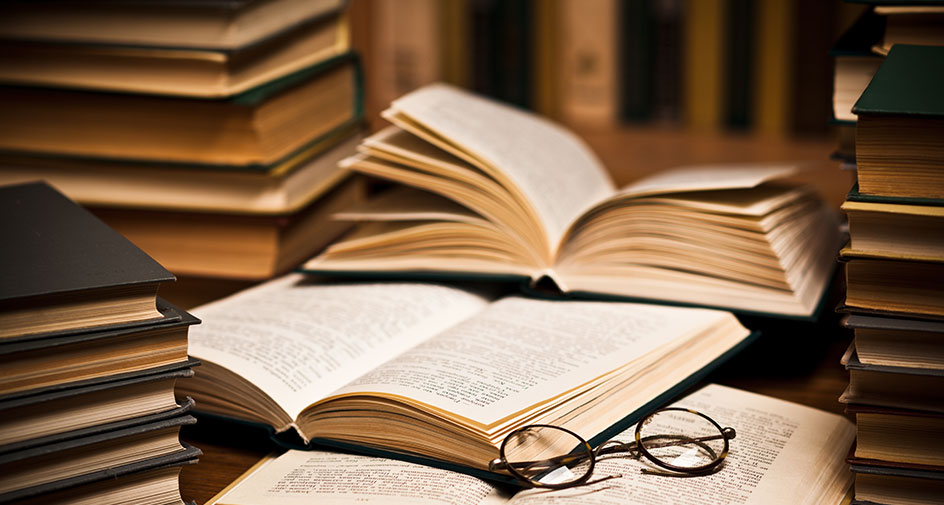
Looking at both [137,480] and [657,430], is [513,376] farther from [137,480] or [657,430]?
[137,480]

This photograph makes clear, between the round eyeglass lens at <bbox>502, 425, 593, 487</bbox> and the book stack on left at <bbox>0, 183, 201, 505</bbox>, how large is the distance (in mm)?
240

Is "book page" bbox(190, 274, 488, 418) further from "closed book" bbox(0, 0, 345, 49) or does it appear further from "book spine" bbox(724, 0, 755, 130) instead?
"book spine" bbox(724, 0, 755, 130)

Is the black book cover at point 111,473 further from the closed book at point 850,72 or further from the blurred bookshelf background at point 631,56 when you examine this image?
the blurred bookshelf background at point 631,56

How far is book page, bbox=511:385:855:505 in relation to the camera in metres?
0.75

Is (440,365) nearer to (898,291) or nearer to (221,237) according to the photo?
(898,291)

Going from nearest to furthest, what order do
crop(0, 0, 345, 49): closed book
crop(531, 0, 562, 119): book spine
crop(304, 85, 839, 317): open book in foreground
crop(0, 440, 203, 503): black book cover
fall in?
crop(0, 440, 203, 503): black book cover → crop(304, 85, 839, 317): open book in foreground → crop(0, 0, 345, 49): closed book → crop(531, 0, 562, 119): book spine

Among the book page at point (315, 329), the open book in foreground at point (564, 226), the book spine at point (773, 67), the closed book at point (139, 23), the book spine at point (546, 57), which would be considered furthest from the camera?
the book spine at point (546, 57)

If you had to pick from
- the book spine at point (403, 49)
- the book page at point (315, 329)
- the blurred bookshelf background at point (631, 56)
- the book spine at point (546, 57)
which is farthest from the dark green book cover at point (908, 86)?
the book spine at point (403, 49)

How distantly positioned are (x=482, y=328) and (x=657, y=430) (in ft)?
0.69

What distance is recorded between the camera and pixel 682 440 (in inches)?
32.8

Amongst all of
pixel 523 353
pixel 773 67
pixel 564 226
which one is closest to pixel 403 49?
pixel 773 67

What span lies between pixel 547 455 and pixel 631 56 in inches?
56.5

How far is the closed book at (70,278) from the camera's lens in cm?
71

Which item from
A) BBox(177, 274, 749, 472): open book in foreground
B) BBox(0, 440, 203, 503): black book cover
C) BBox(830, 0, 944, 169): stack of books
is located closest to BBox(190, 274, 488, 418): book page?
BBox(177, 274, 749, 472): open book in foreground
